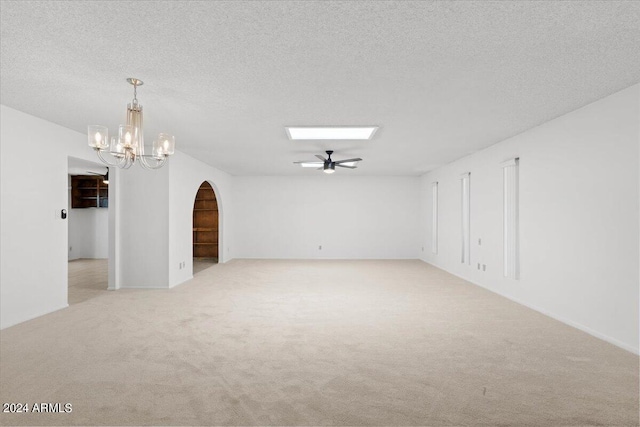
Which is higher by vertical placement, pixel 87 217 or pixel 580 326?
pixel 87 217

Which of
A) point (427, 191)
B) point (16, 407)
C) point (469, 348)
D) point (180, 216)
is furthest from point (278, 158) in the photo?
point (16, 407)

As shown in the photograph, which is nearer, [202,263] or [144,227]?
[144,227]

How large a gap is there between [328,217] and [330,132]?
558 centimetres

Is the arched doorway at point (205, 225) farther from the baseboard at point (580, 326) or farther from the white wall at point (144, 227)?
the baseboard at point (580, 326)

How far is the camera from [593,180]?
154 inches

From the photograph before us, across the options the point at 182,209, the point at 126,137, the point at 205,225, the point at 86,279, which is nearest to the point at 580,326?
the point at 126,137

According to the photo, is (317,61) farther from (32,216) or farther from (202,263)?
(202,263)

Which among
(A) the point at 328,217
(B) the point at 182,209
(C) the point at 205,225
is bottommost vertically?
(C) the point at 205,225

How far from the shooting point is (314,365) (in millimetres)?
3094

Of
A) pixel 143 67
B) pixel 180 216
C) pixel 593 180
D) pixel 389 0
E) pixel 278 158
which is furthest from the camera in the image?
pixel 278 158

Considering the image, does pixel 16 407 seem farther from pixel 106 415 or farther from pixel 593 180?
pixel 593 180

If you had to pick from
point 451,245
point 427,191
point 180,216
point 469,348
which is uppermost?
point 427,191

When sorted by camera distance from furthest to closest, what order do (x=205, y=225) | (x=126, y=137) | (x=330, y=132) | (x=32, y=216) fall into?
(x=205, y=225)
(x=330, y=132)
(x=32, y=216)
(x=126, y=137)

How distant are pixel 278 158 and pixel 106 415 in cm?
593
